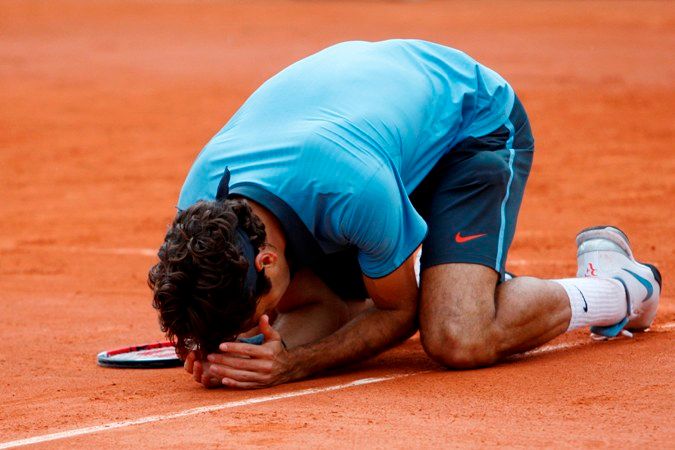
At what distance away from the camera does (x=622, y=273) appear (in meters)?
5.80

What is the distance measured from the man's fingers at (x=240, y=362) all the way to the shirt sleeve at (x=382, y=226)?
0.57m

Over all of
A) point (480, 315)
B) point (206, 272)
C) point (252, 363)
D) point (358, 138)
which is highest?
point (358, 138)

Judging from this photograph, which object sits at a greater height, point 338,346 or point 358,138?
point 358,138

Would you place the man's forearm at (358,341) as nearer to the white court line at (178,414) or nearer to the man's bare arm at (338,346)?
the man's bare arm at (338,346)

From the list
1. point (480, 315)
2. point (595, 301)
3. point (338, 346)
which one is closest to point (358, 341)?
point (338, 346)

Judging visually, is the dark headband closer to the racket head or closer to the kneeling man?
the kneeling man

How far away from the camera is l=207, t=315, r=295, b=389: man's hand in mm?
4949

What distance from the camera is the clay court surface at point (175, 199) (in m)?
4.47

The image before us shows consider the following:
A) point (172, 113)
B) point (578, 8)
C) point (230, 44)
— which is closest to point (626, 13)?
point (578, 8)

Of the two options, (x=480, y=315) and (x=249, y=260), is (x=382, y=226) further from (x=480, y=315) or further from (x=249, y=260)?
(x=480, y=315)

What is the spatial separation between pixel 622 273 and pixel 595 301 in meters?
0.32

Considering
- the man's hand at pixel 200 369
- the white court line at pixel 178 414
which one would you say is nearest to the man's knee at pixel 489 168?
the white court line at pixel 178 414

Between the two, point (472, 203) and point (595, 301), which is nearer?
point (472, 203)

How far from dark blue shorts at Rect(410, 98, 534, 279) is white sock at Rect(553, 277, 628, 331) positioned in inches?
14.5
